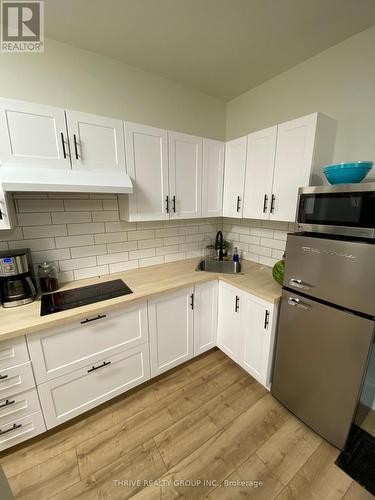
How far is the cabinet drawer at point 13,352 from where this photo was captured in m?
1.15

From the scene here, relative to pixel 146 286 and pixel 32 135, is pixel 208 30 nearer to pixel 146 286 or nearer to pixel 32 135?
pixel 32 135

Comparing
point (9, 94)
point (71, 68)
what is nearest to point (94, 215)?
point (9, 94)

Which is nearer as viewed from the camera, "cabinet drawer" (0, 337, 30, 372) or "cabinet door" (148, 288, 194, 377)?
"cabinet drawer" (0, 337, 30, 372)

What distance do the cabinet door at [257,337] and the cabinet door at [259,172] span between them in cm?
77

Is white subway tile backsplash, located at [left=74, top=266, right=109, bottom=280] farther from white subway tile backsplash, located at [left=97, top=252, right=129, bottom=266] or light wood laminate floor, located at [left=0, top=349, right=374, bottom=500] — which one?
light wood laminate floor, located at [left=0, top=349, right=374, bottom=500]

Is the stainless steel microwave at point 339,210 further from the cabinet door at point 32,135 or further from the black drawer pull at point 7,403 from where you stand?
the black drawer pull at point 7,403

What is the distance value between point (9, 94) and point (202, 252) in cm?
212

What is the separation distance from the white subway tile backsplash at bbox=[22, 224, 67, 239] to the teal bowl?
6.46 ft

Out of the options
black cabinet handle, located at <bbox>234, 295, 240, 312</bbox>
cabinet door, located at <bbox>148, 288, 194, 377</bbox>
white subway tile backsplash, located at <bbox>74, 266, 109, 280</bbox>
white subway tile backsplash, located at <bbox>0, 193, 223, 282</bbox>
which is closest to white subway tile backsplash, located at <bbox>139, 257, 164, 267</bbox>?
white subway tile backsplash, located at <bbox>0, 193, 223, 282</bbox>

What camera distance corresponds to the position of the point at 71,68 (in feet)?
5.05

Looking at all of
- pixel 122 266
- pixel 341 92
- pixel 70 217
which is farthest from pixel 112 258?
pixel 341 92

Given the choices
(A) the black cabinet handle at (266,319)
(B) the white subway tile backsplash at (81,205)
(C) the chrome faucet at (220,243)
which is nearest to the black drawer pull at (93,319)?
(B) the white subway tile backsplash at (81,205)

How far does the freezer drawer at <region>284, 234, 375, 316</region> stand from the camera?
1062 mm

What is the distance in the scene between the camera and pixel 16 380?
47.9 inches
